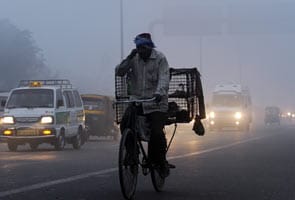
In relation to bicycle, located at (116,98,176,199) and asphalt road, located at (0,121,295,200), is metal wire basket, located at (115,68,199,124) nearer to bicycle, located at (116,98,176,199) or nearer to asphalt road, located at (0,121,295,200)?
bicycle, located at (116,98,176,199)

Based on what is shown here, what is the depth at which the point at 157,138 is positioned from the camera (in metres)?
8.44

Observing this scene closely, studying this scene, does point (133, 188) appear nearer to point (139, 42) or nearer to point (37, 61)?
point (139, 42)

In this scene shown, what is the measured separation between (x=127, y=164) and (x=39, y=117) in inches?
505

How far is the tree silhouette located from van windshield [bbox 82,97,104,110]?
4756cm

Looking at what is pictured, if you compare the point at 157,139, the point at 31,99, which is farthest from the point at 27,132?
the point at 157,139

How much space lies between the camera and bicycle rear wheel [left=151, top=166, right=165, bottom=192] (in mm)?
8656

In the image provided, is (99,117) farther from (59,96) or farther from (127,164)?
(127,164)

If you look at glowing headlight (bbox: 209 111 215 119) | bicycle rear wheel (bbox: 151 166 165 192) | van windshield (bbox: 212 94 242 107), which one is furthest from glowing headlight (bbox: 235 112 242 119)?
bicycle rear wheel (bbox: 151 166 165 192)

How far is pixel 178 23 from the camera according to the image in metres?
36.7

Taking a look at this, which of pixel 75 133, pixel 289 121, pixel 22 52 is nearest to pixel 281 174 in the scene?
pixel 75 133

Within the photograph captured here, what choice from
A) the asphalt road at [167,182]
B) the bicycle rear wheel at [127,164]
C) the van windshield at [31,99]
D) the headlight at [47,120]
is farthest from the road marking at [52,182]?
the van windshield at [31,99]

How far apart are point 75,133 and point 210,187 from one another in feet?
43.6

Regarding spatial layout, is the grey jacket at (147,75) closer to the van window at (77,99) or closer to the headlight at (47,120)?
the headlight at (47,120)

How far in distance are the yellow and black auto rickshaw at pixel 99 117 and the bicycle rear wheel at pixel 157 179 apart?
2209cm
